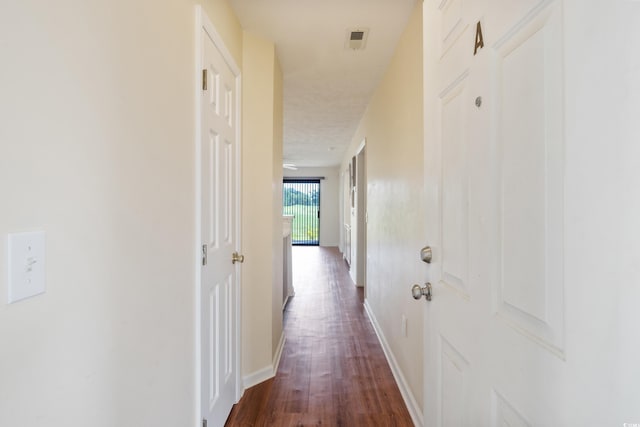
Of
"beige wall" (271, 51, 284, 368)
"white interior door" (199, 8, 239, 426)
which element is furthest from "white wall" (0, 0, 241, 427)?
"beige wall" (271, 51, 284, 368)

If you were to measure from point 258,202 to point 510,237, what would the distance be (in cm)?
180

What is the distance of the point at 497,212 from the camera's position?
70cm

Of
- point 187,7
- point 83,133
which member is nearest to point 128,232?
point 83,133

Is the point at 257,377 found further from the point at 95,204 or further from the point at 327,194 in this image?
the point at 327,194

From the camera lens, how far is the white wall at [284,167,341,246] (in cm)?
997

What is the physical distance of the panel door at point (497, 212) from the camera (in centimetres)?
54

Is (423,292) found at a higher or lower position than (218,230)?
lower

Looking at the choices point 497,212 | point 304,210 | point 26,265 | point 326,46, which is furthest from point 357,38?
point 304,210

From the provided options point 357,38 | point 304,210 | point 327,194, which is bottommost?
point 304,210

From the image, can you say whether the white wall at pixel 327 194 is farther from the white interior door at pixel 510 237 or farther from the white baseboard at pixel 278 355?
the white interior door at pixel 510 237

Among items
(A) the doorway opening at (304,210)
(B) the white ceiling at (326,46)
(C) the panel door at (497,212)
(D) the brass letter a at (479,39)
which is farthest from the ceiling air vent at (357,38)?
(A) the doorway opening at (304,210)

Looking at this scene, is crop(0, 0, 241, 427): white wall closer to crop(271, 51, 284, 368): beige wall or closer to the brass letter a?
the brass letter a

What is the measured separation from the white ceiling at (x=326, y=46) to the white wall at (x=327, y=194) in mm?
5705

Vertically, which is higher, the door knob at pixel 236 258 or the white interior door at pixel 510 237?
the white interior door at pixel 510 237
